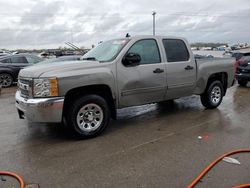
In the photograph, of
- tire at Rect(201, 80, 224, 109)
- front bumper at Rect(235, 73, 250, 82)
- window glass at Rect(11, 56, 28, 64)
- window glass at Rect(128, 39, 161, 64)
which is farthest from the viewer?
window glass at Rect(11, 56, 28, 64)

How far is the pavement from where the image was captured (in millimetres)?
3613

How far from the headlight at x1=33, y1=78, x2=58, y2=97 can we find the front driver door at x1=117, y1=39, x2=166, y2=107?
1297mm

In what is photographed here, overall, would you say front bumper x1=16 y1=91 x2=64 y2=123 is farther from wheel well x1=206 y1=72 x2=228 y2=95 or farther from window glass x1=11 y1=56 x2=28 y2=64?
window glass x1=11 y1=56 x2=28 y2=64

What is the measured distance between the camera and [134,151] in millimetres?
4559

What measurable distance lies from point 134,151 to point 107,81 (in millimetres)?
1453

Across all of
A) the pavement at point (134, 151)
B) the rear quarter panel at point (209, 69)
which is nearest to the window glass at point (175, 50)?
the rear quarter panel at point (209, 69)

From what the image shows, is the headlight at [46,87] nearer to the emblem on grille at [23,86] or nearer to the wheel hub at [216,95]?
the emblem on grille at [23,86]

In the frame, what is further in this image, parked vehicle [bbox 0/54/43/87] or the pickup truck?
parked vehicle [bbox 0/54/43/87]

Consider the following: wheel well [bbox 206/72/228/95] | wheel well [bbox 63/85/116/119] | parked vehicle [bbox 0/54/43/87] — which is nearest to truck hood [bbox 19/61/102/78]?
wheel well [bbox 63/85/116/119]

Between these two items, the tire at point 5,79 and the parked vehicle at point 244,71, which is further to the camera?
the tire at point 5,79

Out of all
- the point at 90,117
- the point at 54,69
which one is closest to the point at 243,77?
the point at 90,117

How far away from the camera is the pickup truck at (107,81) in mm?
4750

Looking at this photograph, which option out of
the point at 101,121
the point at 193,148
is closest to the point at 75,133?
the point at 101,121

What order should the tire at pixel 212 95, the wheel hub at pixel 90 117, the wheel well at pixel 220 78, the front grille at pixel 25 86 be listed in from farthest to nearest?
1. the wheel well at pixel 220 78
2. the tire at pixel 212 95
3. the wheel hub at pixel 90 117
4. the front grille at pixel 25 86
